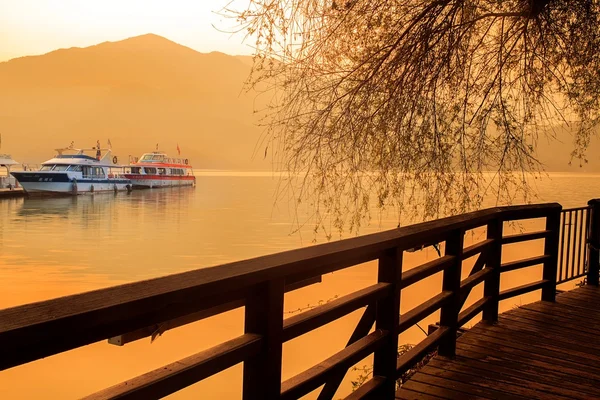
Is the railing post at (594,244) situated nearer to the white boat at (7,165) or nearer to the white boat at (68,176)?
the white boat at (7,165)

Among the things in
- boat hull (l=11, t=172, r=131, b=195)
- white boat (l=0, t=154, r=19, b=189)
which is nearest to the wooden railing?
white boat (l=0, t=154, r=19, b=189)

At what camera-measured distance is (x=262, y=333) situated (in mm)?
2070

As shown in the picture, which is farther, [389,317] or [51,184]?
[51,184]

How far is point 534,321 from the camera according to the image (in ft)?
17.2

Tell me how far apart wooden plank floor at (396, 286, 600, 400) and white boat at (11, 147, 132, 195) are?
56950 millimetres

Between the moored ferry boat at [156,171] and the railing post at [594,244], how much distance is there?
234 ft

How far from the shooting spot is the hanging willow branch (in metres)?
6.03

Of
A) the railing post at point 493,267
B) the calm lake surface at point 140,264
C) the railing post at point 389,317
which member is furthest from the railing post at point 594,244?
the railing post at point 389,317

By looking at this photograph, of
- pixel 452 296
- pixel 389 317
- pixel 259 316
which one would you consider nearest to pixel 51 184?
pixel 452 296

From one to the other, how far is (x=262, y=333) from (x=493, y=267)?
335 cm

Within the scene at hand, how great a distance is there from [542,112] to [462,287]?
3.73 metres

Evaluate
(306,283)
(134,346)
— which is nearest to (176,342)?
(134,346)

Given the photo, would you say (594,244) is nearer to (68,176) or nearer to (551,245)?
(551,245)

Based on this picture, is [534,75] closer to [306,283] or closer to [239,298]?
[306,283]
